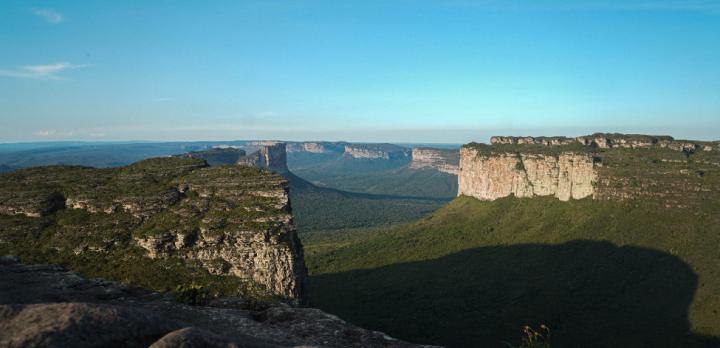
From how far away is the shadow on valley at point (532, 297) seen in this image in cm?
4781

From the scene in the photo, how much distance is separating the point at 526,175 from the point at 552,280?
128ft

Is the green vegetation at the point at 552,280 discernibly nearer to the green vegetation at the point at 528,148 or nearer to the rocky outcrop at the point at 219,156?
the green vegetation at the point at 528,148

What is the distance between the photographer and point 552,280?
Answer: 61.3 metres

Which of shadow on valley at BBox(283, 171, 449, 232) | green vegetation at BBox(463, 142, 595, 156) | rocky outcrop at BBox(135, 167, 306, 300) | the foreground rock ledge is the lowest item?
shadow on valley at BBox(283, 171, 449, 232)

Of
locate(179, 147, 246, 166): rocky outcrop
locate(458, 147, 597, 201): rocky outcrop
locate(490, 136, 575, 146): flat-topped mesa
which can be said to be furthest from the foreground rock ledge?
locate(179, 147, 246, 166): rocky outcrop

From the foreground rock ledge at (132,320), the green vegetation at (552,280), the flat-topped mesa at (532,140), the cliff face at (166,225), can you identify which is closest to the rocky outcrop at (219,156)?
the green vegetation at (552,280)

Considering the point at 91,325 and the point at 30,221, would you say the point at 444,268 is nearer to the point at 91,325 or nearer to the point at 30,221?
the point at 30,221

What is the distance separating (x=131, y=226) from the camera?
40938 mm

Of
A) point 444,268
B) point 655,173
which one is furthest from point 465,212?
point 655,173

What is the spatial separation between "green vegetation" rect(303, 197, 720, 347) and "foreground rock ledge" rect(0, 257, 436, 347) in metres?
31.7

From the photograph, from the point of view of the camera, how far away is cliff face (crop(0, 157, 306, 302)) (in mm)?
37844

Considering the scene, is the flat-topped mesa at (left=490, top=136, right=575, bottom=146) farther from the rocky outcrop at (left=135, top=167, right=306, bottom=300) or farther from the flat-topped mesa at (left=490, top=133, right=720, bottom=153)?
the rocky outcrop at (left=135, top=167, right=306, bottom=300)

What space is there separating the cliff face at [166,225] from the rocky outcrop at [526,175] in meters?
59.9

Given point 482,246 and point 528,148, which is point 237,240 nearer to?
point 482,246
